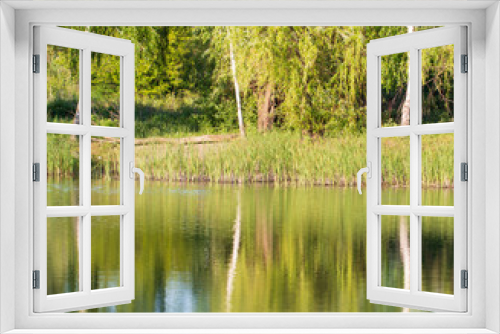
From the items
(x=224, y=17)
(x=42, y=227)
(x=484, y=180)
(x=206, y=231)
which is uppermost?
(x=224, y=17)

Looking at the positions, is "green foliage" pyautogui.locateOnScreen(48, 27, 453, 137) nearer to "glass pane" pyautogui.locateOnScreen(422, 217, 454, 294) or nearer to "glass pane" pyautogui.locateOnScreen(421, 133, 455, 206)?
"glass pane" pyautogui.locateOnScreen(421, 133, 455, 206)

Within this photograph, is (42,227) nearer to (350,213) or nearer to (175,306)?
(175,306)

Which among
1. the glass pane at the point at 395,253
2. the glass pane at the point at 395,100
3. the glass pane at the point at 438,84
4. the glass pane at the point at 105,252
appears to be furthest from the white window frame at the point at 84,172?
the glass pane at the point at 395,100

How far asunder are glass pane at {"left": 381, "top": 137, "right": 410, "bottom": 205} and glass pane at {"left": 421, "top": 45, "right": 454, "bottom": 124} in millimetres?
616

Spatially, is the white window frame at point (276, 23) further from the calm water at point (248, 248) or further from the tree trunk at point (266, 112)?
the tree trunk at point (266, 112)

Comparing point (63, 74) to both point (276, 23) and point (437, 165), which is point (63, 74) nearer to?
point (276, 23)

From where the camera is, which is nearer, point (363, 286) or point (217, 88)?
point (363, 286)

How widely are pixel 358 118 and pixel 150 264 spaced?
17.0 ft

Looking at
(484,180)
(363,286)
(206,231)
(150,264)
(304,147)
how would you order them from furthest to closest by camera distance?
(304,147) < (206,231) < (150,264) < (363,286) < (484,180)

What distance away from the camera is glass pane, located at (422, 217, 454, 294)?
3.08 meters

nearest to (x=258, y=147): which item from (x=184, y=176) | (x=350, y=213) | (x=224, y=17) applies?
(x=184, y=176)

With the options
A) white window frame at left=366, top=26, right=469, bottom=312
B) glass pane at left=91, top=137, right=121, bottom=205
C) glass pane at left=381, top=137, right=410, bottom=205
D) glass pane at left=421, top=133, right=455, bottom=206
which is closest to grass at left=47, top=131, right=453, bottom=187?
glass pane at left=91, top=137, right=121, bottom=205

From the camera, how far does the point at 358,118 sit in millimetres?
10484

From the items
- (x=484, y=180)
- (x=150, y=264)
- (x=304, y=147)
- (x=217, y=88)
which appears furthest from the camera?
(x=217, y=88)
